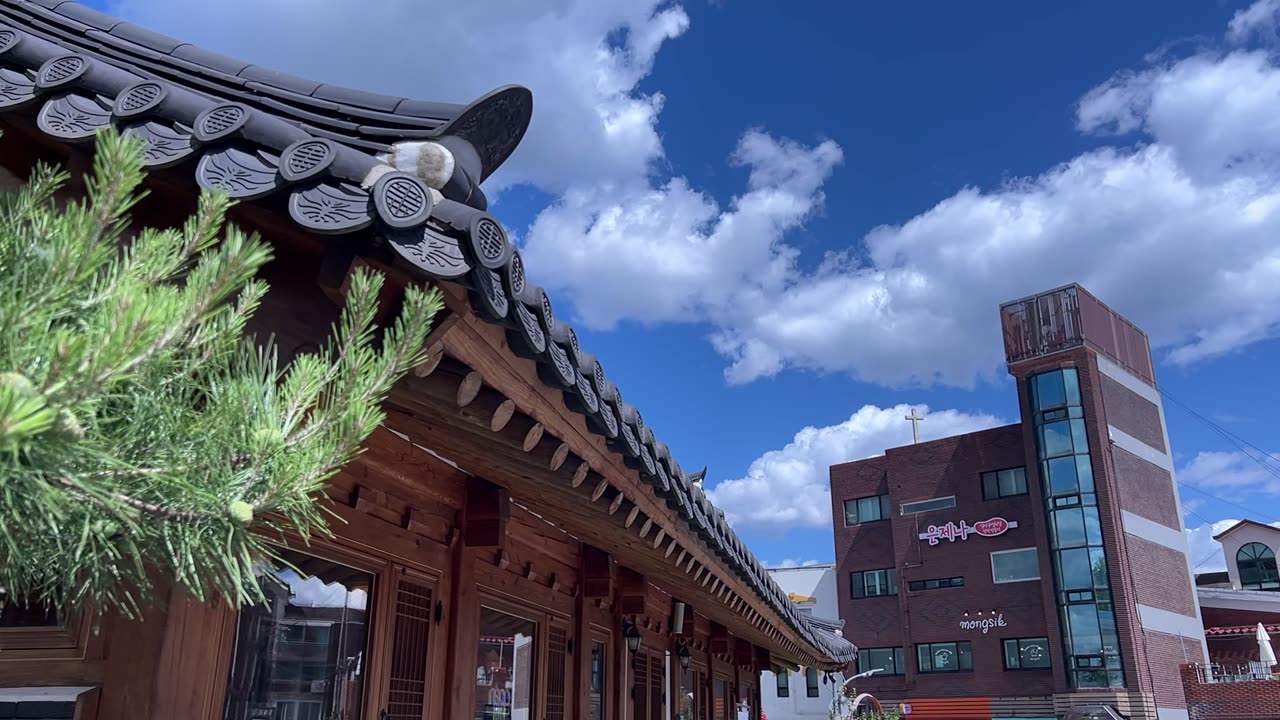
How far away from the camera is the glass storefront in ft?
99.5

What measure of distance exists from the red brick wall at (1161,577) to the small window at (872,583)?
8974 millimetres

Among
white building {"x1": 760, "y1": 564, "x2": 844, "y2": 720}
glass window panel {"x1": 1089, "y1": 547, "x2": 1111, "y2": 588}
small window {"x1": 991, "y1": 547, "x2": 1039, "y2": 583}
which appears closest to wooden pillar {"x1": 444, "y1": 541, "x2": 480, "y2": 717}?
glass window panel {"x1": 1089, "y1": 547, "x2": 1111, "y2": 588}

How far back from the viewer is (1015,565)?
3378 centimetres

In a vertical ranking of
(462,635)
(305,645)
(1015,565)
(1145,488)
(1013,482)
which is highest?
(1013,482)

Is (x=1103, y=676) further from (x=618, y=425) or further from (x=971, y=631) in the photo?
(x=618, y=425)

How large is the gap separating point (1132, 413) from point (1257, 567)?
8.27 meters

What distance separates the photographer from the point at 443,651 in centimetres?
481

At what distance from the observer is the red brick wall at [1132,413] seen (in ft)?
108

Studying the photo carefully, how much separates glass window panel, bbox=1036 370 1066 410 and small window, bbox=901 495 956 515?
17.3 feet

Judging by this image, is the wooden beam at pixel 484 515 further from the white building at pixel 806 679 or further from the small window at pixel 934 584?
the white building at pixel 806 679

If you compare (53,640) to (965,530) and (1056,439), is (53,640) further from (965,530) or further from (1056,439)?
(965,530)

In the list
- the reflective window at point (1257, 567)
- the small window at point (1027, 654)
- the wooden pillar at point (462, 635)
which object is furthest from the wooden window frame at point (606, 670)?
the reflective window at point (1257, 567)

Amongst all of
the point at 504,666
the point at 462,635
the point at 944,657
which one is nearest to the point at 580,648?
the point at 504,666

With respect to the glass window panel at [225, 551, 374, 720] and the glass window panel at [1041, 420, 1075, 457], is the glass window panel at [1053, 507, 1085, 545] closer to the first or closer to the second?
the glass window panel at [1041, 420, 1075, 457]
